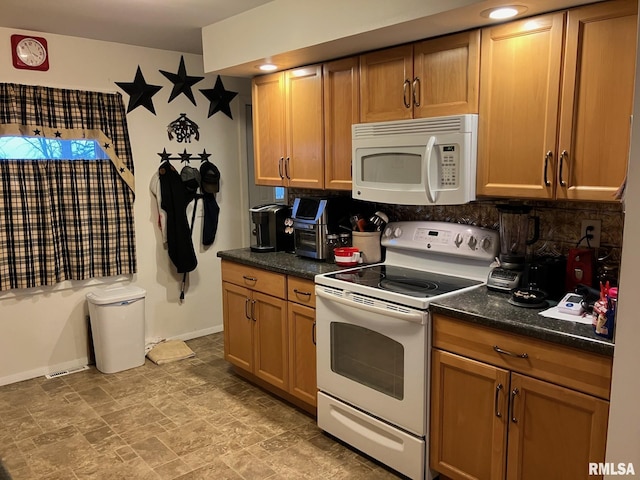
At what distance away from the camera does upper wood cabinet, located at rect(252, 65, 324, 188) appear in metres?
3.21

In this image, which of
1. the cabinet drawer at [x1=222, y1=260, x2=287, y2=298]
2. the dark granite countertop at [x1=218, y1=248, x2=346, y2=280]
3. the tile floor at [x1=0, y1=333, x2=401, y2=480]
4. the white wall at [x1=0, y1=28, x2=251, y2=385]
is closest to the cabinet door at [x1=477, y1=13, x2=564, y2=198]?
the dark granite countertop at [x1=218, y1=248, x2=346, y2=280]

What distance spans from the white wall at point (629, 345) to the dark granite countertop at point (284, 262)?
5.26 feet

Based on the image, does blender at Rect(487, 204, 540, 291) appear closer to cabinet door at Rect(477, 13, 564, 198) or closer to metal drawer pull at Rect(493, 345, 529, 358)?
cabinet door at Rect(477, 13, 564, 198)

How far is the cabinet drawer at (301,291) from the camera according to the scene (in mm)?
2904

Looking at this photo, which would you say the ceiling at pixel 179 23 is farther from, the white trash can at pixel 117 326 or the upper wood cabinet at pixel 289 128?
the white trash can at pixel 117 326

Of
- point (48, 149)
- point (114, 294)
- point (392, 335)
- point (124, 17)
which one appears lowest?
point (114, 294)

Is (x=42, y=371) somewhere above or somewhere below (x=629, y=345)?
below

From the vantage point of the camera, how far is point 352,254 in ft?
9.95

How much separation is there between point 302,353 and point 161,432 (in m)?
0.90

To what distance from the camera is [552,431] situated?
1929 millimetres

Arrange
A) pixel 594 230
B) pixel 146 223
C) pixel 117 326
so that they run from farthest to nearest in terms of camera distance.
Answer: pixel 146 223
pixel 117 326
pixel 594 230

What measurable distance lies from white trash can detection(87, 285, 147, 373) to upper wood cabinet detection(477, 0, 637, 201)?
2.62m

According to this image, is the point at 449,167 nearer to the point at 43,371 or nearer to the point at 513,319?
the point at 513,319

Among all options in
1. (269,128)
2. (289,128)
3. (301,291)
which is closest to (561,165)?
(301,291)
